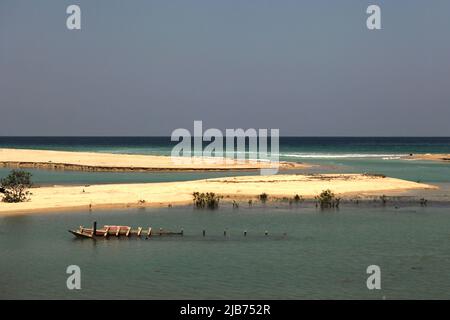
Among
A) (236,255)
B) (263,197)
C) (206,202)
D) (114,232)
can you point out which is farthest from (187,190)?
(236,255)

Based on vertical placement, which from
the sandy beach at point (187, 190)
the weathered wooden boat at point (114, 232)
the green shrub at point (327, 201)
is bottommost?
the weathered wooden boat at point (114, 232)

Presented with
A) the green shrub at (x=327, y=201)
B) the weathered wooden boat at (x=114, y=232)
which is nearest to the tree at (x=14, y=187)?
the weathered wooden boat at (x=114, y=232)

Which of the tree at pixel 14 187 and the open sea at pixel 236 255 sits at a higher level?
the tree at pixel 14 187

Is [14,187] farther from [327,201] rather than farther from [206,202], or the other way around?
[327,201]

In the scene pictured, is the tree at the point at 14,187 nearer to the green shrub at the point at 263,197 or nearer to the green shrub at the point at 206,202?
the green shrub at the point at 206,202

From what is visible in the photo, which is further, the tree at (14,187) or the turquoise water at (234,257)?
the tree at (14,187)

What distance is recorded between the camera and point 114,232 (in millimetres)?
34344

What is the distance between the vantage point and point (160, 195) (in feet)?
170

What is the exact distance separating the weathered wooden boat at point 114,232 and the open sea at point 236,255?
698 millimetres

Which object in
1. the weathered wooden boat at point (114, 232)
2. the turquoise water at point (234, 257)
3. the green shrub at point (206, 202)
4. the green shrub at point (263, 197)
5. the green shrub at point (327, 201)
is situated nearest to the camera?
the turquoise water at point (234, 257)

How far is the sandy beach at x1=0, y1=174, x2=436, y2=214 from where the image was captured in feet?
152

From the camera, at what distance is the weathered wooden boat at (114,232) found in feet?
111
